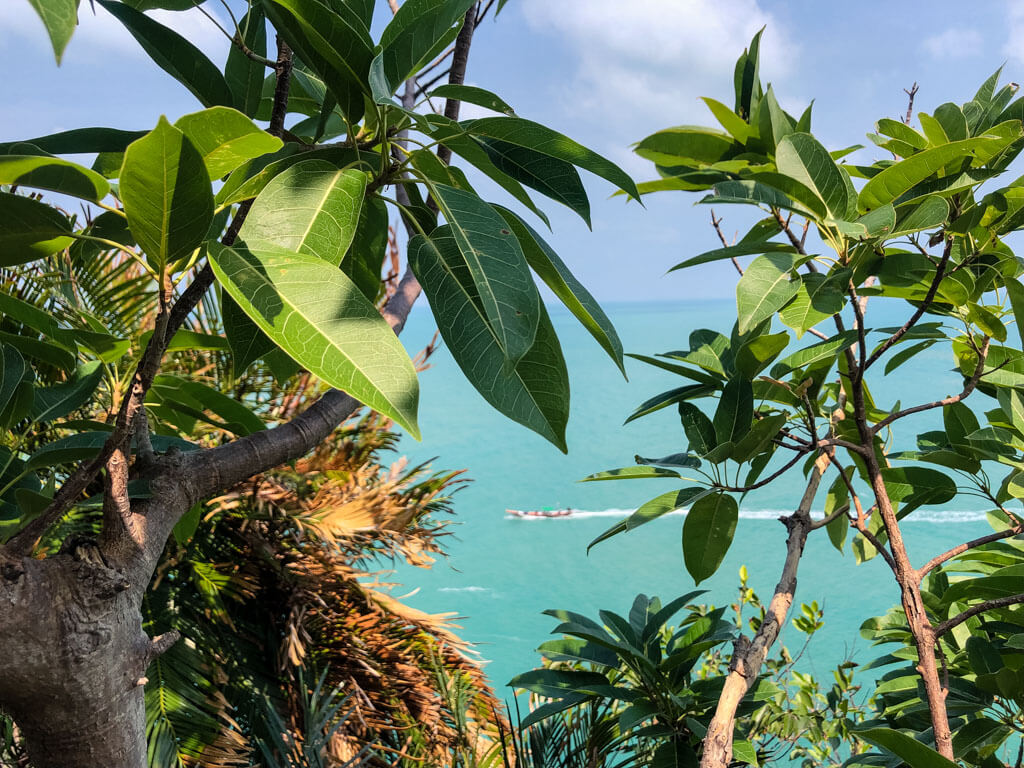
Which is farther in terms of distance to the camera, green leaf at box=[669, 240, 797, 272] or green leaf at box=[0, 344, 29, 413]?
green leaf at box=[669, 240, 797, 272]

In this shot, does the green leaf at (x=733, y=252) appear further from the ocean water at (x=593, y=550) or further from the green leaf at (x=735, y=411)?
the ocean water at (x=593, y=550)

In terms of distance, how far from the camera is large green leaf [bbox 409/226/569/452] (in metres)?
0.33

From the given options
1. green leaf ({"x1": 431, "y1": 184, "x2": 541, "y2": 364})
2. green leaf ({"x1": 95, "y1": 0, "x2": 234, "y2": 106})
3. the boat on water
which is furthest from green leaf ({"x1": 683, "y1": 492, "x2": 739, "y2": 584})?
the boat on water

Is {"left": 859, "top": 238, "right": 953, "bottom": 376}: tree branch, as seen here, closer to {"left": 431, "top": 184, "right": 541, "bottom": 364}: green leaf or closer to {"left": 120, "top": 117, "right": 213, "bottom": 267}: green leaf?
{"left": 431, "top": 184, "right": 541, "bottom": 364}: green leaf

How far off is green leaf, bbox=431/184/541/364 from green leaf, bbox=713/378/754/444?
Answer: 11.4 inches

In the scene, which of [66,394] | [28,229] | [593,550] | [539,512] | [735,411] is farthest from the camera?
[539,512]

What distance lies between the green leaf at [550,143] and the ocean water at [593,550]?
8.30 feet

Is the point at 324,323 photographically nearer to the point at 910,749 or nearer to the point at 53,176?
the point at 53,176

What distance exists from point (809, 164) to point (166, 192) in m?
0.39

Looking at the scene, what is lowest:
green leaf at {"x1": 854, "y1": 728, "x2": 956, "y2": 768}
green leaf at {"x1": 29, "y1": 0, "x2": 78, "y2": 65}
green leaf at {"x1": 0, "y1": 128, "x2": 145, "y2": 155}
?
green leaf at {"x1": 854, "y1": 728, "x2": 956, "y2": 768}

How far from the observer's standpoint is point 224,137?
289 mm

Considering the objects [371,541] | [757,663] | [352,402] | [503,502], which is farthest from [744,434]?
[503,502]

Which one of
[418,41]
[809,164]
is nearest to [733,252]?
[809,164]

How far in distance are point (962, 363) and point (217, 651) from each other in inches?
75.9
